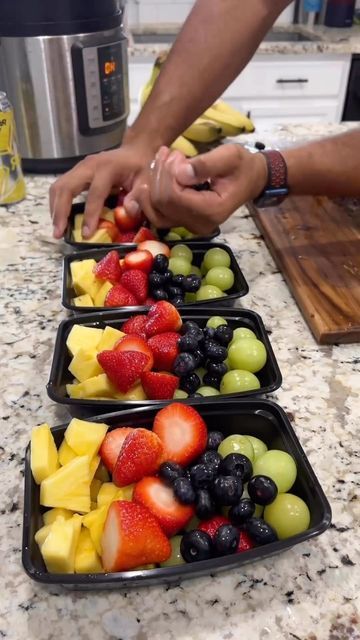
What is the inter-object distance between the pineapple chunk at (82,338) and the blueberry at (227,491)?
0.83ft

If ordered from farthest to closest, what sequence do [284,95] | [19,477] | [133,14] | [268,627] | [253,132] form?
[133,14] < [284,95] < [253,132] < [19,477] < [268,627]

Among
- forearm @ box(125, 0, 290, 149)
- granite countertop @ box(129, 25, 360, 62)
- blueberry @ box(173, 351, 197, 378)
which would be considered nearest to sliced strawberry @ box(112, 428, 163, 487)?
blueberry @ box(173, 351, 197, 378)

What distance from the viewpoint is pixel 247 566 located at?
1.58ft

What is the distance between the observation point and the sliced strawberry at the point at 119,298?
2.48 ft

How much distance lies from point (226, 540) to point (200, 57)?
0.96 metres

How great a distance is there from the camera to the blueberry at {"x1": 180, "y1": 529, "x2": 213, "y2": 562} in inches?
17.3

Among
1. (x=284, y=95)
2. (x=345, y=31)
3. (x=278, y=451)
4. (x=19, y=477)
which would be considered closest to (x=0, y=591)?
(x=19, y=477)

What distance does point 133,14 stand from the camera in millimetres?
2576

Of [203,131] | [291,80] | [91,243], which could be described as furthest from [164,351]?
[291,80]

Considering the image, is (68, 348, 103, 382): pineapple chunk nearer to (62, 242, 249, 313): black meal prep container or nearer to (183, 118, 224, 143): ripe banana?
(62, 242, 249, 313): black meal prep container

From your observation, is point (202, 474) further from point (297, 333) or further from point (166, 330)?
point (297, 333)

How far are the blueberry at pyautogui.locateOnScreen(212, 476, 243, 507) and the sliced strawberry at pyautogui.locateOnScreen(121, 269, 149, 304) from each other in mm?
360

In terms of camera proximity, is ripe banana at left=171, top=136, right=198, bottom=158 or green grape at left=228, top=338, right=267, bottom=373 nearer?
green grape at left=228, top=338, right=267, bottom=373

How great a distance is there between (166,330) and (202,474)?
229mm
